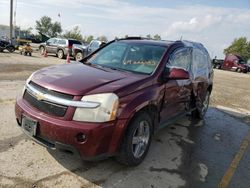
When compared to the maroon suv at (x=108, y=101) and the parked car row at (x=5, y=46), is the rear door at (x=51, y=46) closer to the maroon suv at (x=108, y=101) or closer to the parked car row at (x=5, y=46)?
the parked car row at (x=5, y=46)

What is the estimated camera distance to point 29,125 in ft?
11.9

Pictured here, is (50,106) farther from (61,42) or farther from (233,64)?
(233,64)

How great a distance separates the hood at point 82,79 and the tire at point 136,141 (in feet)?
1.76

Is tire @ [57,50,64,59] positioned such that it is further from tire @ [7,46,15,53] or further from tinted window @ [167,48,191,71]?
tinted window @ [167,48,191,71]

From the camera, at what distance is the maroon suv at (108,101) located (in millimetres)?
3338

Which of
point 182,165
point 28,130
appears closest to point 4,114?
point 28,130

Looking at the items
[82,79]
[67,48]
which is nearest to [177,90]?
[82,79]

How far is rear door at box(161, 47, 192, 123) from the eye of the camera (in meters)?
4.65

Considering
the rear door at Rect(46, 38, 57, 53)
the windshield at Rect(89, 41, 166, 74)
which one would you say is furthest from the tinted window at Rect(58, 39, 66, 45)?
the windshield at Rect(89, 41, 166, 74)

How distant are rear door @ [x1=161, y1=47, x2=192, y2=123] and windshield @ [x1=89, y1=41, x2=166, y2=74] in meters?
0.28

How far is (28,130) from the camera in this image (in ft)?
12.0

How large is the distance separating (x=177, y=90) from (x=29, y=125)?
2.53 m

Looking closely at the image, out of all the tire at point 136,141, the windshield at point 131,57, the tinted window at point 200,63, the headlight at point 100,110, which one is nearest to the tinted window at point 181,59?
the windshield at point 131,57

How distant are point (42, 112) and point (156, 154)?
6.63 feet
